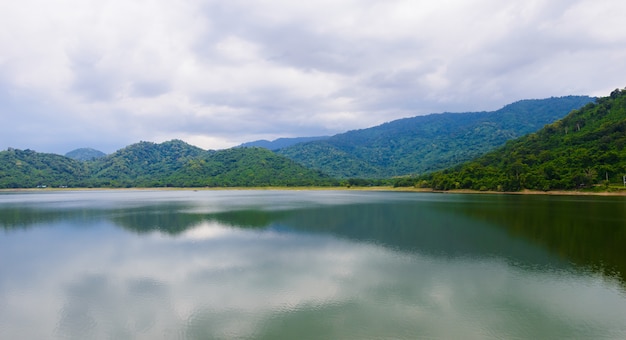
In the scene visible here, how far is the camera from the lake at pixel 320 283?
423 inches

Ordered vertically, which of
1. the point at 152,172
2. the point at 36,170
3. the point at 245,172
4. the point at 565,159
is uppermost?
the point at 36,170

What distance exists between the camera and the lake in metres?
10.7

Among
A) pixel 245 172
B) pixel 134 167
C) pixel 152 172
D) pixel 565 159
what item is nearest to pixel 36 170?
pixel 134 167

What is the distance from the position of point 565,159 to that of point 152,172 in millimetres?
172743

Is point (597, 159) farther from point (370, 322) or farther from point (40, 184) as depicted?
point (40, 184)

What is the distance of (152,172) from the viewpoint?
174 meters

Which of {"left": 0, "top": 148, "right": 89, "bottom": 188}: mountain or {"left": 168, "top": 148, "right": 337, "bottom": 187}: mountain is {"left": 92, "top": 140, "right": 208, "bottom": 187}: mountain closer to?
{"left": 0, "top": 148, "right": 89, "bottom": 188}: mountain

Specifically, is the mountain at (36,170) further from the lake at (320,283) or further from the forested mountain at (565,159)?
the forested mountain at (565,159)

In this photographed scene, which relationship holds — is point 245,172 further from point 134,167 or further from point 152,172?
point 134,167

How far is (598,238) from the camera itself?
919 inches

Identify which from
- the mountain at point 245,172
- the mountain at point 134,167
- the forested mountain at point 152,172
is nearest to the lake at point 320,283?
the mountain at point 245,172

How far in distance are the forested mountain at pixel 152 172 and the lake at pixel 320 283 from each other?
10886 centimetres

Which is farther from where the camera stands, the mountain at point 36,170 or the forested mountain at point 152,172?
the forested mountain at point 152,172

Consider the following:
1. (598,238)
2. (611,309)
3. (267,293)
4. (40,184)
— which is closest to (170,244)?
(267,293)
